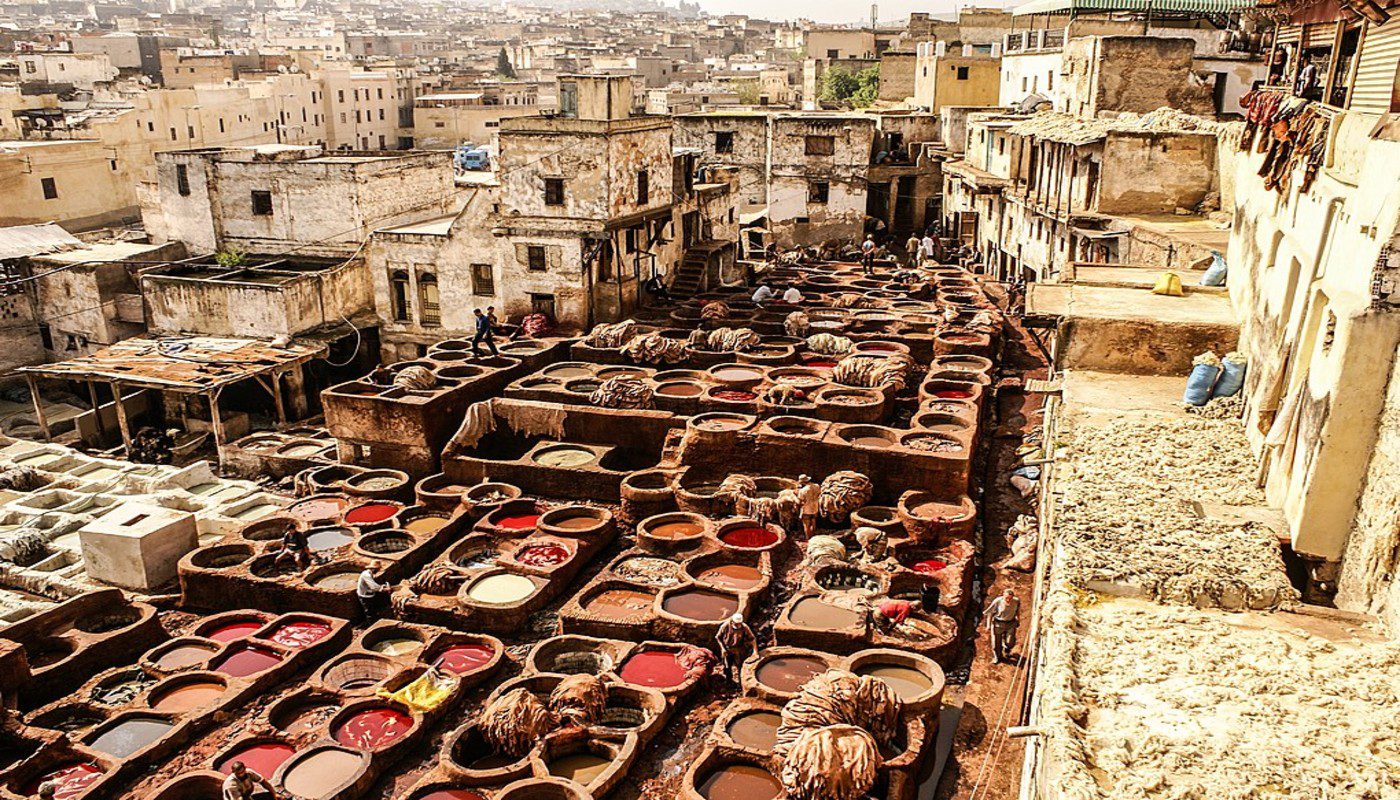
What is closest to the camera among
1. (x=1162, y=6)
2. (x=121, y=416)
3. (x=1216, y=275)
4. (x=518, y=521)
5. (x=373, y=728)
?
(x=373, y=728)

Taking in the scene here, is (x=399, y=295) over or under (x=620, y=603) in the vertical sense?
over

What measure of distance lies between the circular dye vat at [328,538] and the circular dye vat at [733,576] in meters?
6.90

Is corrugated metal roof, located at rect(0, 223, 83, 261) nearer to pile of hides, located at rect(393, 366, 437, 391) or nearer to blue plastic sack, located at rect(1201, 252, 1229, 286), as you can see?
pile of hides, located at rect(393, 366, 437, 391)

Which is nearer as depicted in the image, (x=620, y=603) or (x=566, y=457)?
(x=620, y=603)

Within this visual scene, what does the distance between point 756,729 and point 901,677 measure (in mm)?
2139

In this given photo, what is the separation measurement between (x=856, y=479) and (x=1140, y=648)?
409 inches

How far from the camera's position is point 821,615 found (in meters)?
14.3

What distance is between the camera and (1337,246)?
830cm

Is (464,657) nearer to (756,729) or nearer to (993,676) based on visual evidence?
(756,729)

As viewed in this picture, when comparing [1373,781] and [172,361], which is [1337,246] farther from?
[172,361]

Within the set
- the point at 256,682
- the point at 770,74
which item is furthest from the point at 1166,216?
the point at 770,74

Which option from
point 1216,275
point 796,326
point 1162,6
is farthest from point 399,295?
point 1162,6

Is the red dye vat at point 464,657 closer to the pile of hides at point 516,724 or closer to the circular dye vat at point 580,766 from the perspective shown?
the pile of hides at point 516,724

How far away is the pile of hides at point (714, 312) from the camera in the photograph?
25984 millimetres
